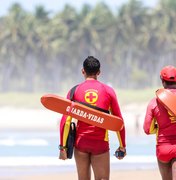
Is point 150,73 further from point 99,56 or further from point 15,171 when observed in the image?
point 15,171

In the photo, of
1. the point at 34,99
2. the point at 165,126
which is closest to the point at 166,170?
the point at 165,126

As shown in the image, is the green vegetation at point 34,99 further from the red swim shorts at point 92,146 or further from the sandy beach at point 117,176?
the red swim shorts at point 92,146

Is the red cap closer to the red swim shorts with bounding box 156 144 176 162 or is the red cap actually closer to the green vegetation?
the red swim shorts with bounding box 156 144 176 162

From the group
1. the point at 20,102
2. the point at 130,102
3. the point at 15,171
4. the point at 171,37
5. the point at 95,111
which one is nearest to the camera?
the point at 95,111

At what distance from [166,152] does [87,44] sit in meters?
93.9

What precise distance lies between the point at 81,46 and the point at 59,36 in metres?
3.71

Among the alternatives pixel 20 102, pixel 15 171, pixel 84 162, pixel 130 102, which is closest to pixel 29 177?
pixel 15 171

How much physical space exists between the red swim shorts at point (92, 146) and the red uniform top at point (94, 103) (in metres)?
0.03

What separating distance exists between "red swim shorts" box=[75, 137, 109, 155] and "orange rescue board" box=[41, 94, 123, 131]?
0.50ft

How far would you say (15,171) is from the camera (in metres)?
11.2

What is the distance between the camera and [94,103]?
529cm

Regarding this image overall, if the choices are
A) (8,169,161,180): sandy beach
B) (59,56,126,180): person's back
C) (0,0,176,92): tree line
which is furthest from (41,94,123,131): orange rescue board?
(0,0,176,92): tree line

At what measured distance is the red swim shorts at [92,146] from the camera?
5.27 metres

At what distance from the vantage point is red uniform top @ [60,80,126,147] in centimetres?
528
